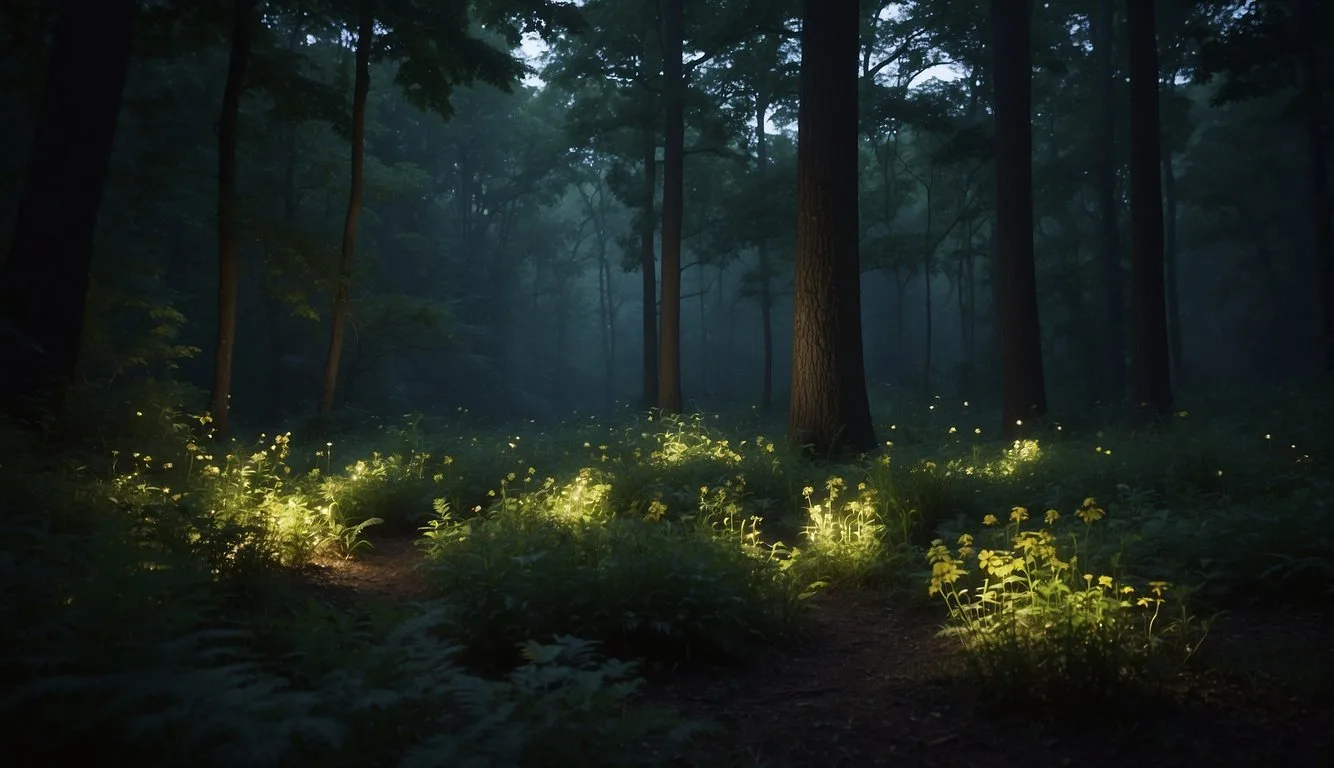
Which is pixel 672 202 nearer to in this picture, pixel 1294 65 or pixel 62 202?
pixel 62 202

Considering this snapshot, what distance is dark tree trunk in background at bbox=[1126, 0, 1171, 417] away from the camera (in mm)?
12391

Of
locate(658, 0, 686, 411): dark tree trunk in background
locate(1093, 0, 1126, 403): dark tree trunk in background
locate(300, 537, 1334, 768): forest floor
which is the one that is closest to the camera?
locate(300, 537, 1334, 768): forest floor

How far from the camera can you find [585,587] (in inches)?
166

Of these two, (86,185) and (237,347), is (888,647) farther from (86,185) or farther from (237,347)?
(237,347)

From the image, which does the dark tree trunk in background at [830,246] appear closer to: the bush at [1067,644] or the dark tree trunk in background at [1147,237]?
the bush at [1067,644]

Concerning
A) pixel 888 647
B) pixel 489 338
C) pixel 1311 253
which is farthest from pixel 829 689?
pixel 1311 253

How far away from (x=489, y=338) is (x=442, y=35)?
80.2 feet

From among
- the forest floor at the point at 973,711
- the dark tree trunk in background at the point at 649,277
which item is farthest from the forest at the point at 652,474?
the dark tree trunk in background at the point at 649,277

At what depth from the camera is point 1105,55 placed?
67.8ft

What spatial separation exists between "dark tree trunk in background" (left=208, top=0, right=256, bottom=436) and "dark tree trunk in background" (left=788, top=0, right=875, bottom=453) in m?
8.12

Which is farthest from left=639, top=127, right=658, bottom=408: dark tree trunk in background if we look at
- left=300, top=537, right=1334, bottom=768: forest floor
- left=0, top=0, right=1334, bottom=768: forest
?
left=300, top=537, right=1334, bottom=768: forest floor

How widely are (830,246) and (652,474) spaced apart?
3.88 metres

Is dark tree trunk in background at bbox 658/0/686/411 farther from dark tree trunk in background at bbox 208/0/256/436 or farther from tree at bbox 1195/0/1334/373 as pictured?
tree at bbox 1195/0/1334/373

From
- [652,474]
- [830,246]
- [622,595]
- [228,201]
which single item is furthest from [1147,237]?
[228,201]
